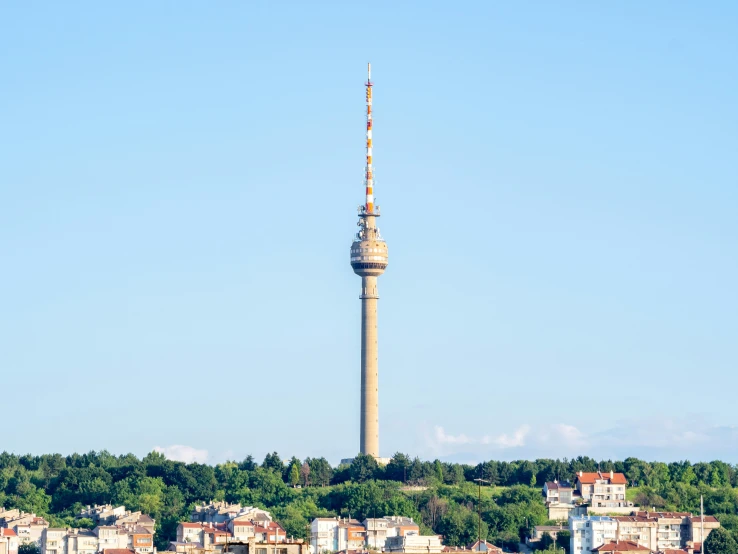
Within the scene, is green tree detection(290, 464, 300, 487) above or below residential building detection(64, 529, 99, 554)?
above

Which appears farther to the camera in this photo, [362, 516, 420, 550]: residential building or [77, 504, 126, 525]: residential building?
[77, 504, 126, 525]: residential building

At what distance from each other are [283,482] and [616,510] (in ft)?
124

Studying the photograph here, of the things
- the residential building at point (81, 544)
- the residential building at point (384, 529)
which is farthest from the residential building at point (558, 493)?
the residential building at point (81, 544)

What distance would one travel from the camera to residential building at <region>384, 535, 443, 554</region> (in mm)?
148250

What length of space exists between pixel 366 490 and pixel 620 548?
3507 cm

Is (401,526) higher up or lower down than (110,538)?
higher up

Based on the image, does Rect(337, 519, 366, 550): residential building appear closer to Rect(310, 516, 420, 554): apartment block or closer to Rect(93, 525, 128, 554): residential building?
Rect(310, 516, 420, 554): apartment block

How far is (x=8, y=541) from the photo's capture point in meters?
153

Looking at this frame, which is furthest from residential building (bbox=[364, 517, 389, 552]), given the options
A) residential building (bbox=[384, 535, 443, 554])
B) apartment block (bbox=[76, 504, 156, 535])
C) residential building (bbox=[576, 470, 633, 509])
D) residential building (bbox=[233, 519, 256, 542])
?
residential building (bbox=[576, 470, 633, 509])

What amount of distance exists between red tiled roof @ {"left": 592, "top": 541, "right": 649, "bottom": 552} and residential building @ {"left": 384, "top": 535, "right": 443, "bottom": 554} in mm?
12484

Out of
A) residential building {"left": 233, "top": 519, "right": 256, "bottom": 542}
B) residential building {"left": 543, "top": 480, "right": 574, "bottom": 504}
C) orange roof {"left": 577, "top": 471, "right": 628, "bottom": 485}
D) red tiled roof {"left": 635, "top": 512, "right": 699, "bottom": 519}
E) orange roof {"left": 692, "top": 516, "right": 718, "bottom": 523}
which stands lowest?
residential building {"left": 233, "top": 519, "right": 256, "bottom": 542}

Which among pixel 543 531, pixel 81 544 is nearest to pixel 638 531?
pixel 543 531

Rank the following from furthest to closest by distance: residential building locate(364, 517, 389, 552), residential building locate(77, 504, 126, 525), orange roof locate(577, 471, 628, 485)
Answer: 1. orange roof locate(577, 471, 628, 485)
2. residential building locate(77, 504, 126, 525)
3. residential building locate(364, 517, 389, 552)

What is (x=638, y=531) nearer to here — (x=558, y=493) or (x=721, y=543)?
(x=721, y=543)
